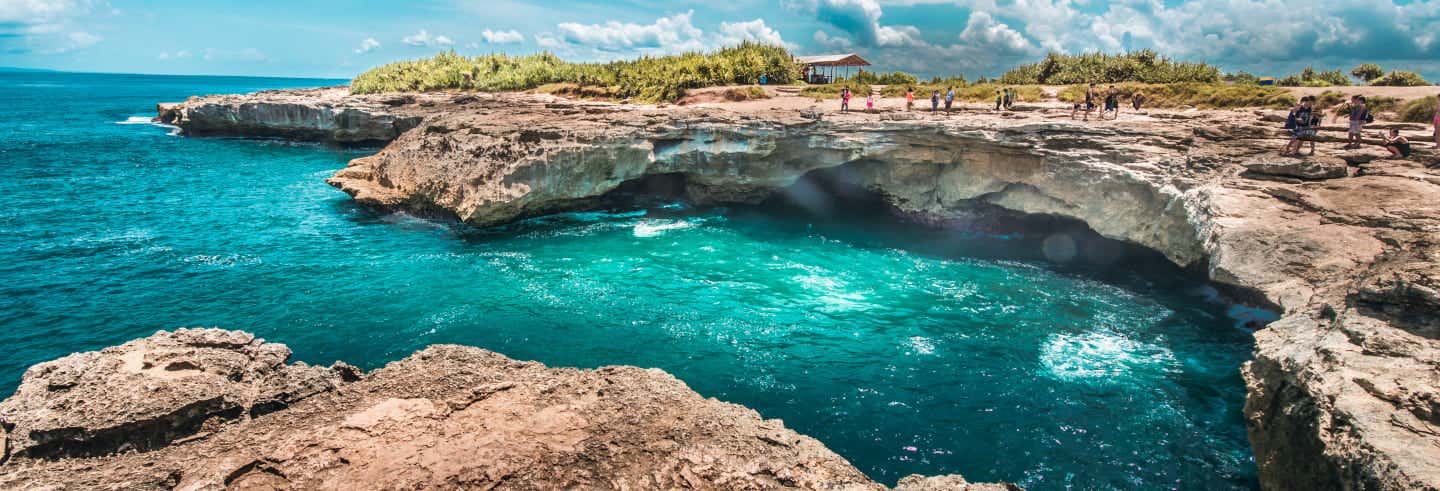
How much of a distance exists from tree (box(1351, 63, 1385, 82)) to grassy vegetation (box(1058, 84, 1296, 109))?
8.31 m

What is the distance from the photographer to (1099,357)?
16781 mm

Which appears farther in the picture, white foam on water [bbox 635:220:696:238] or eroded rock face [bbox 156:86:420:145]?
eroded rock face [bbox 156:86:420:145]

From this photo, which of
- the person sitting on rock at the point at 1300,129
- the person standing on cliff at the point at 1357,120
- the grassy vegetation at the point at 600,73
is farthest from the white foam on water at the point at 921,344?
the grassy vegetation at the point at 600,73

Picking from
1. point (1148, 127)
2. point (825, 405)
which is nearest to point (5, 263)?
point (825, 405)

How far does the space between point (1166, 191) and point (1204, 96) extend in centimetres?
1157

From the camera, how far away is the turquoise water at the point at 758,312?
13.6m

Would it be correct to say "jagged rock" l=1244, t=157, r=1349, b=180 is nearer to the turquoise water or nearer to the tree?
the turquoise water

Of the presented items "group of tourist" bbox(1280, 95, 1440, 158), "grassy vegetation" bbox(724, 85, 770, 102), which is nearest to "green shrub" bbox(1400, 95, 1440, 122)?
"group of tourist" bbox(1280, 95, 1440, 158)

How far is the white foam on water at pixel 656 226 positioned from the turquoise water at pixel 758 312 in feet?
0.65

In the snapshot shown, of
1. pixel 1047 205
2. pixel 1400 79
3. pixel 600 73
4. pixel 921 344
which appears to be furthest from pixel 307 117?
pixel 1400 79

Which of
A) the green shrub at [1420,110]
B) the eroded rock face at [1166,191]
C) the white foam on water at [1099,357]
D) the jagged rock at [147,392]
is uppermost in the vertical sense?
the green shrub at [1420,110]

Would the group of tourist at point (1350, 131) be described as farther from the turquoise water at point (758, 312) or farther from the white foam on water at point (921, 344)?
the white foam on water at point (921, 344)

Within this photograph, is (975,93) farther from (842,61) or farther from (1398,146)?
(1398,146)

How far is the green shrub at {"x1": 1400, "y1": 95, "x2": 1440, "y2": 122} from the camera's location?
20.4m
